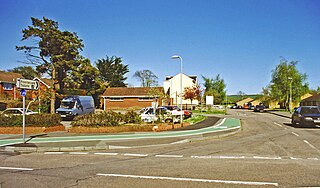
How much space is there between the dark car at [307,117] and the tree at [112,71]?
54.6m

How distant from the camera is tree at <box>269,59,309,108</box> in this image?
196ft

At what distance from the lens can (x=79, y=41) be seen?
1513 inches

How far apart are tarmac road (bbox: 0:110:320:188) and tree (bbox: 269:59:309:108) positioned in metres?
52.2

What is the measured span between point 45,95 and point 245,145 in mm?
22769

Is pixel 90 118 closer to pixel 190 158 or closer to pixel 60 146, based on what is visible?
pixel 60 146

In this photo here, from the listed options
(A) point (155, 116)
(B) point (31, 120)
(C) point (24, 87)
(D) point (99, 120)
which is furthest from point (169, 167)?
(B) point (31, 120)

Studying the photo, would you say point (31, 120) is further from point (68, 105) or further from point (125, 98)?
point (125, 98)

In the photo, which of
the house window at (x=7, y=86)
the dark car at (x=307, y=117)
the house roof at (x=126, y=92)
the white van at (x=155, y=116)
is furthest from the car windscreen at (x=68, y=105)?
the house window at (x=7, y=86)

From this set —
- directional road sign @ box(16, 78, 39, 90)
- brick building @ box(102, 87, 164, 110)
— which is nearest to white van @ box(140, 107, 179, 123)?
directional road sign @ box(16, 78, 39, 90)

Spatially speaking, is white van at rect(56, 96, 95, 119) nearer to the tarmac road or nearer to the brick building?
the tarmac road

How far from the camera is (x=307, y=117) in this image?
20984 mm

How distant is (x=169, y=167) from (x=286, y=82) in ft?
189

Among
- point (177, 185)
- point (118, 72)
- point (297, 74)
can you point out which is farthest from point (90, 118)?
point (118, 72)

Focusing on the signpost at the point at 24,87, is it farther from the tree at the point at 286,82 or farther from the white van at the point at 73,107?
the tree at the point at 286,82
